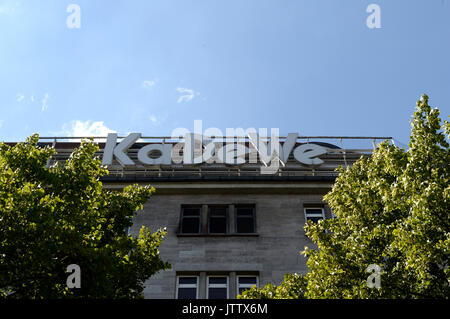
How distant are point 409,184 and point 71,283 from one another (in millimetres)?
9874

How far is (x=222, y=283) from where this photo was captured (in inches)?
869

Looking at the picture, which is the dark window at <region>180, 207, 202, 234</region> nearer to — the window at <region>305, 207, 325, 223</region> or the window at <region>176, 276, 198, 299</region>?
the window at <region>176, 276, 198, 299</region>

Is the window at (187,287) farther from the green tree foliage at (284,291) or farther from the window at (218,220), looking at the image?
the green tree foliage at (284,291)

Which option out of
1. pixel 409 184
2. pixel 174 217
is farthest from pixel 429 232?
pixel 174 217

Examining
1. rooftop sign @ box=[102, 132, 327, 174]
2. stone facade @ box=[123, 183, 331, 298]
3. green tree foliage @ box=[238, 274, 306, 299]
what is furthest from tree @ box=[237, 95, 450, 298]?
rooftop sign @ box=[102, 132, 327, 174]

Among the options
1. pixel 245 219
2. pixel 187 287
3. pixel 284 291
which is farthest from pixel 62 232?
pixel 245 219

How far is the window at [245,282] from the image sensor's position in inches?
859

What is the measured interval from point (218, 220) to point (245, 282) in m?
4.21

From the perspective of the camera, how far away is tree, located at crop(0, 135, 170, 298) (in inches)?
476

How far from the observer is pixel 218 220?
25172 mm

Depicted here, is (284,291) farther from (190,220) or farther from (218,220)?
(190,220)

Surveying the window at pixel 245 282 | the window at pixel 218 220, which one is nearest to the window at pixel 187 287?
the window at pixel 245 282

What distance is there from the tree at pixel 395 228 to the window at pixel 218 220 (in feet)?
28.6
